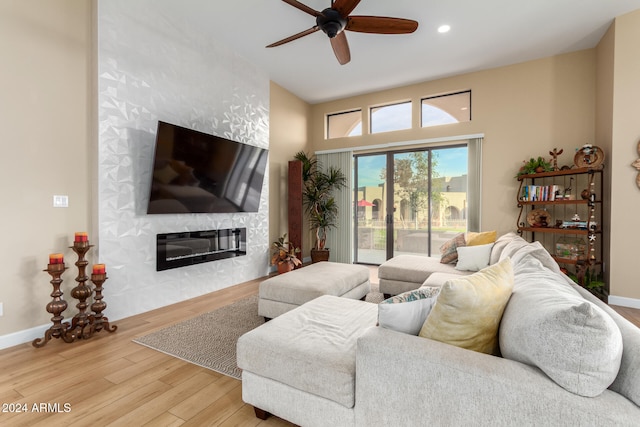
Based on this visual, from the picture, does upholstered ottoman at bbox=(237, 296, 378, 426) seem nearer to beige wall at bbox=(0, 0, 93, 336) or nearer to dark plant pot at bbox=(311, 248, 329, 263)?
beige wall at bbox=(0, 0, 93, 336)

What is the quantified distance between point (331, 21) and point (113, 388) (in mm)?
3146

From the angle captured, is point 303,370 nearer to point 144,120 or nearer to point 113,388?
point 113,388

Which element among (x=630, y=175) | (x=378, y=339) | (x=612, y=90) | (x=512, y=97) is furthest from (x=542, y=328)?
(x=512, y=97)

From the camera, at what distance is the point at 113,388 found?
6.30 ft

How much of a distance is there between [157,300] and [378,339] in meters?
3.04

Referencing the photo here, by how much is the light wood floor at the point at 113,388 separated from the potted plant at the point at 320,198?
3.77 meters

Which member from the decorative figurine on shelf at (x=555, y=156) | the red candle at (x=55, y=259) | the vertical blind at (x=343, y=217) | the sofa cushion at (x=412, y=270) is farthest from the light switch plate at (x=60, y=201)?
the decorative figurine on shelf at (x=555, y=156)

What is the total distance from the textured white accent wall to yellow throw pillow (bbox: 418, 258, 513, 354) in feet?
10.0

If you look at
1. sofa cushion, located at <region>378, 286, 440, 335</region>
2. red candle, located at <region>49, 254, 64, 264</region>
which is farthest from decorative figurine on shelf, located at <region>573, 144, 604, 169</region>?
red candle, located at <region>49, 254, 64, 264</region>

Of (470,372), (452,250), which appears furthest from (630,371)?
(452,250)

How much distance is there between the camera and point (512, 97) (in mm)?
4664

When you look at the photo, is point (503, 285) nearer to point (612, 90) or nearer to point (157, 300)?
point (157, 300)

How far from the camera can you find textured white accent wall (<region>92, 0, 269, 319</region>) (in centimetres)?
297

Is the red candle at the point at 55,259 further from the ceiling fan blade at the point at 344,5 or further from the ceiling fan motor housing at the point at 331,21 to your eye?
the ceiling fan blade at the point at 344,5
